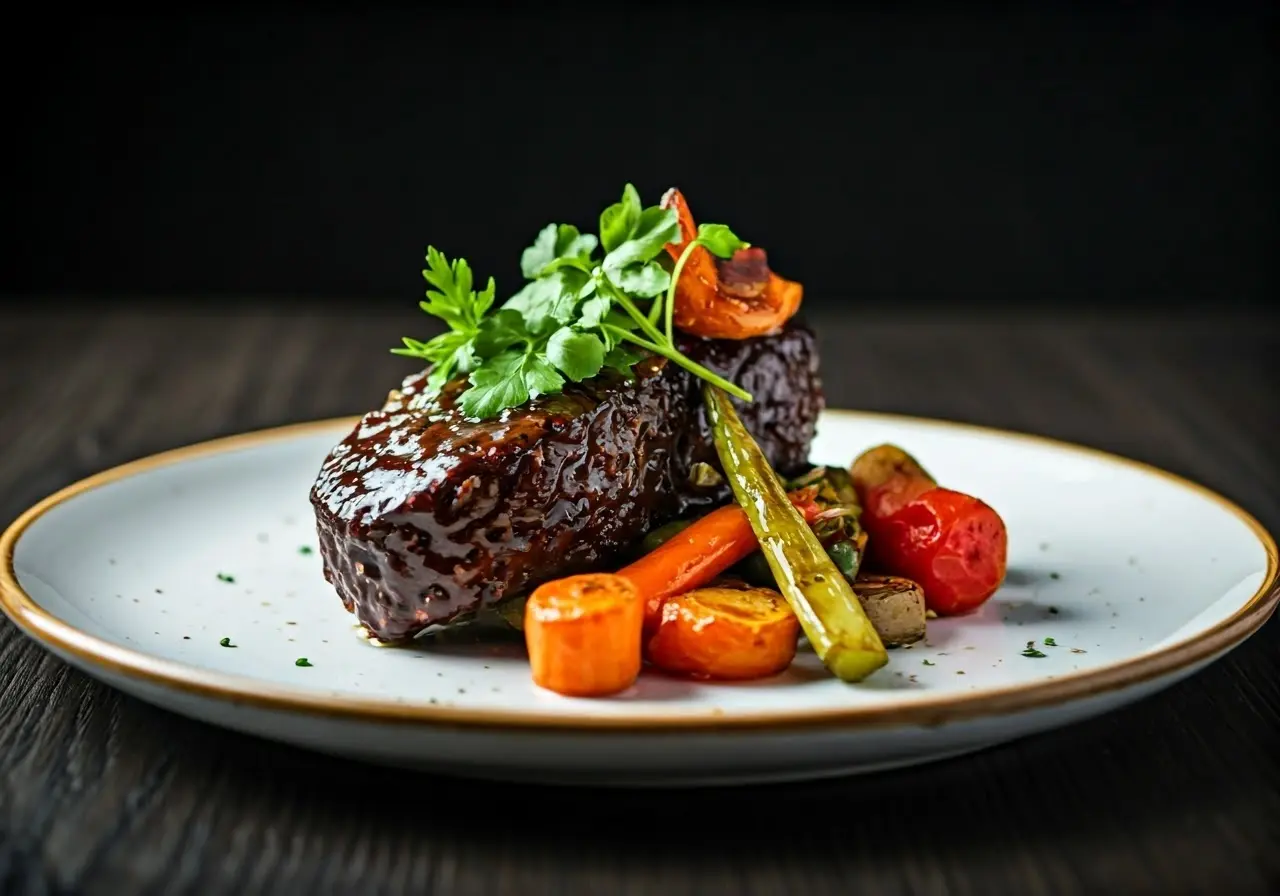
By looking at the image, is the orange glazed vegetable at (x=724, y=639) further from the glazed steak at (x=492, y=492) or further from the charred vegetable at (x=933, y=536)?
the charred vegetable at (x=933, y=536)

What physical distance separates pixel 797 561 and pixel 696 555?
0.94 ft

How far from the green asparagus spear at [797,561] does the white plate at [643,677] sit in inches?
3.2

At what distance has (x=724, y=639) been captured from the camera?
324 centimetres

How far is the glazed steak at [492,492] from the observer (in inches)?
135

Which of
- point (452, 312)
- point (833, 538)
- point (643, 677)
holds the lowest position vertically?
point (643, 677)

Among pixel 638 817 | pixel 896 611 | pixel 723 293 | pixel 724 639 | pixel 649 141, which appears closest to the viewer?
pixel 638 817

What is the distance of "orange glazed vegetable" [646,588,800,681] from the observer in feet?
10.6

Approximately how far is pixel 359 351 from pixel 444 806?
17.6ft

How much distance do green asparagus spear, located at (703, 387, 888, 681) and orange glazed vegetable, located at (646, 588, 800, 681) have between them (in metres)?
0.07

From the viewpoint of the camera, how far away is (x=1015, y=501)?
4.74 meters

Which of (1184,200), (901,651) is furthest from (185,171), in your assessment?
(901,651)

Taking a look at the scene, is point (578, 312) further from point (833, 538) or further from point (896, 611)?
point (896, 611)

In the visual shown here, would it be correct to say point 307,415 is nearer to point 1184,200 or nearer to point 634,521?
point 634,521

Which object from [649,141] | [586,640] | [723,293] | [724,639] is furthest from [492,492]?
[649,141]
